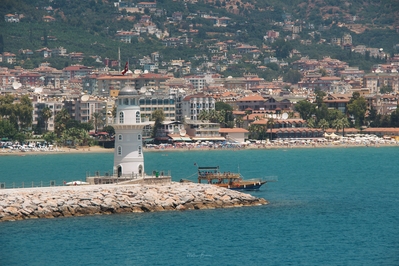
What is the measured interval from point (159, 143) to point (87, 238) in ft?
299

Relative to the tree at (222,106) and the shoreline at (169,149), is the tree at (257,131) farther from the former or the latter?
the tree at (222,106)

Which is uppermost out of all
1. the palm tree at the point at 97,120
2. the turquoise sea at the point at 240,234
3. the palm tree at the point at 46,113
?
the palm tree at the point at 46,113

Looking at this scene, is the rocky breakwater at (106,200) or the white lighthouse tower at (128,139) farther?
the white lighthouse tower at (128,139)

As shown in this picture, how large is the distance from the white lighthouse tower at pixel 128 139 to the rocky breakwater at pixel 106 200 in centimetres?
218

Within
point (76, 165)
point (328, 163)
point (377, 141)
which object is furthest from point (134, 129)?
point (377, 141)

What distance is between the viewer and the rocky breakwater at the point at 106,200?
5594 centimetres

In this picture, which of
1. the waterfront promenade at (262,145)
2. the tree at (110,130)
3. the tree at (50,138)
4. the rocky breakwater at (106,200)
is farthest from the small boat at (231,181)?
the tree at (110,130)

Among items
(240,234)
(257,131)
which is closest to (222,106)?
(257,131)

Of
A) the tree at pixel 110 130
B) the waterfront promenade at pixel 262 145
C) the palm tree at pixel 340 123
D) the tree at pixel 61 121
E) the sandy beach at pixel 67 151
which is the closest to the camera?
the sandy beach at pixel 67 151

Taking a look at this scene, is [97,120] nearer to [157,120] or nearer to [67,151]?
[157,120]

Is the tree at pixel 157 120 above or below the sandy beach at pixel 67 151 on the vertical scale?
above

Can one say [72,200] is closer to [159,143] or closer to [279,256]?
[279,256]

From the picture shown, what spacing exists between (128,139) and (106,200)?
522 cm

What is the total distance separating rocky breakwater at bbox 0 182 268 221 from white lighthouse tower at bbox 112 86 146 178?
218 cm
